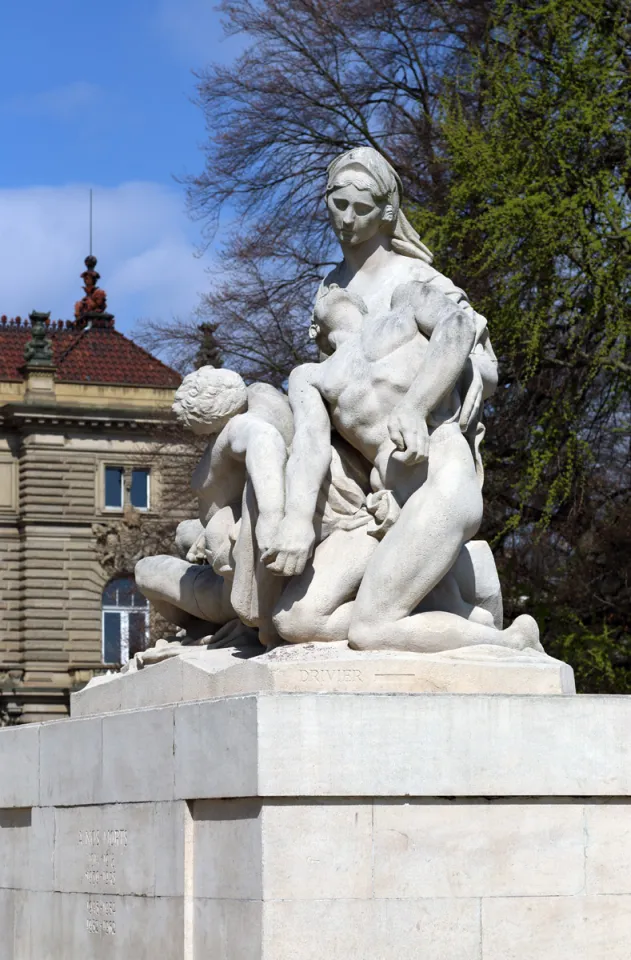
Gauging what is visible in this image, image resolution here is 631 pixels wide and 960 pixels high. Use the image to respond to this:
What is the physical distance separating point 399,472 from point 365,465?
39 cm

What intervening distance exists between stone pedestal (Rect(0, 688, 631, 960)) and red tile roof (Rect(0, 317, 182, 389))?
45265mm

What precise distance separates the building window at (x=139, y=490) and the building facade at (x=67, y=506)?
3 centimetres

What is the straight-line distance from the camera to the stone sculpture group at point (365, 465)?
7.90 m

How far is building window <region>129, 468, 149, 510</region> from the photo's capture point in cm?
5350

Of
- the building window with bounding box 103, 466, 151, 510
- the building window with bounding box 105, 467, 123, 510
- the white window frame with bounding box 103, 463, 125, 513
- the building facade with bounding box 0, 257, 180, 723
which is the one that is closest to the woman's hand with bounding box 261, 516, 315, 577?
the building facade with bounding box 0, 257, 180, 723

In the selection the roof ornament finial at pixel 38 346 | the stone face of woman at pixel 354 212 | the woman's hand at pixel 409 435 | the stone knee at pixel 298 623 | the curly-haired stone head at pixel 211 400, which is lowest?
the stone knee at pixel 298 623

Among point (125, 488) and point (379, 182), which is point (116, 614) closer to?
point (125, 488)

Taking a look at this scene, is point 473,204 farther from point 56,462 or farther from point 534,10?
point 56,462

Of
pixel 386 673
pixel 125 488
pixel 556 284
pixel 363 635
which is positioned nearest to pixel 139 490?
pixel 125 488

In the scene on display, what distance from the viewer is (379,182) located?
8.70m

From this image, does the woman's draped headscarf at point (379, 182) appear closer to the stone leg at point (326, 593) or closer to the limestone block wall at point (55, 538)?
the stone leg at point (326, 593)

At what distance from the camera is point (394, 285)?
28.7ft

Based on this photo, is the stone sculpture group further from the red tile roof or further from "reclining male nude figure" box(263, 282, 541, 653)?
the red tile roof

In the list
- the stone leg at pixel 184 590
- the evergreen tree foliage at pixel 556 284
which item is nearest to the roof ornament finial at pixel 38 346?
the evergreen tree foliage at pixel 556 284
